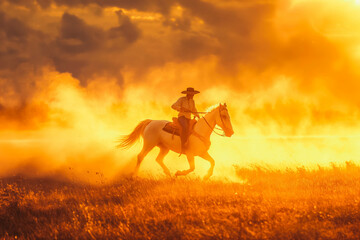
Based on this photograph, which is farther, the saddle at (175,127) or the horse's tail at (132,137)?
the horse's tail at (132,137)

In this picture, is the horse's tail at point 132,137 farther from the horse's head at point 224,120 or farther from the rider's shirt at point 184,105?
the horse's head at point 224,120

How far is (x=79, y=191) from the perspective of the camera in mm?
11281

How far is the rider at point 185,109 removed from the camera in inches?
493

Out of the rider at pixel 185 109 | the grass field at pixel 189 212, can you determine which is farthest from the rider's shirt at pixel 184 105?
the grass field at pixel 189 212

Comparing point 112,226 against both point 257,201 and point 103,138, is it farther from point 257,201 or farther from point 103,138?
point 103,138

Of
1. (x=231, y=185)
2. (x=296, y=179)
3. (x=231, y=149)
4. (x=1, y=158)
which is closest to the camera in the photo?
(x=231, y=185)

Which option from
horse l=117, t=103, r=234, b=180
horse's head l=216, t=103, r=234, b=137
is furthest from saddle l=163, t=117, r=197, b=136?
horse's head l=216, t=103, r=234, b=137

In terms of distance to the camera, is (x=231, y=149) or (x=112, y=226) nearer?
(x=112, y=226)

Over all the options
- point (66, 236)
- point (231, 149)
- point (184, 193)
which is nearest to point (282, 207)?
point (184, 193)

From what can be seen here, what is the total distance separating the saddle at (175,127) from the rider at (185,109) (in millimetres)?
160

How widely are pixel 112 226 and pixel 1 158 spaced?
2124cm

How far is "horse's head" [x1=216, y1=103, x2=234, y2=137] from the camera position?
12.1m

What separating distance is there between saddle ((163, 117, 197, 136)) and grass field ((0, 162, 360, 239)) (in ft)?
6.40

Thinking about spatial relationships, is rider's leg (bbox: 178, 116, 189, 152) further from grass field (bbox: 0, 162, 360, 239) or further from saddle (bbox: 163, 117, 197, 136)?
grass field (bbox: 0, 162, 360, 239)
